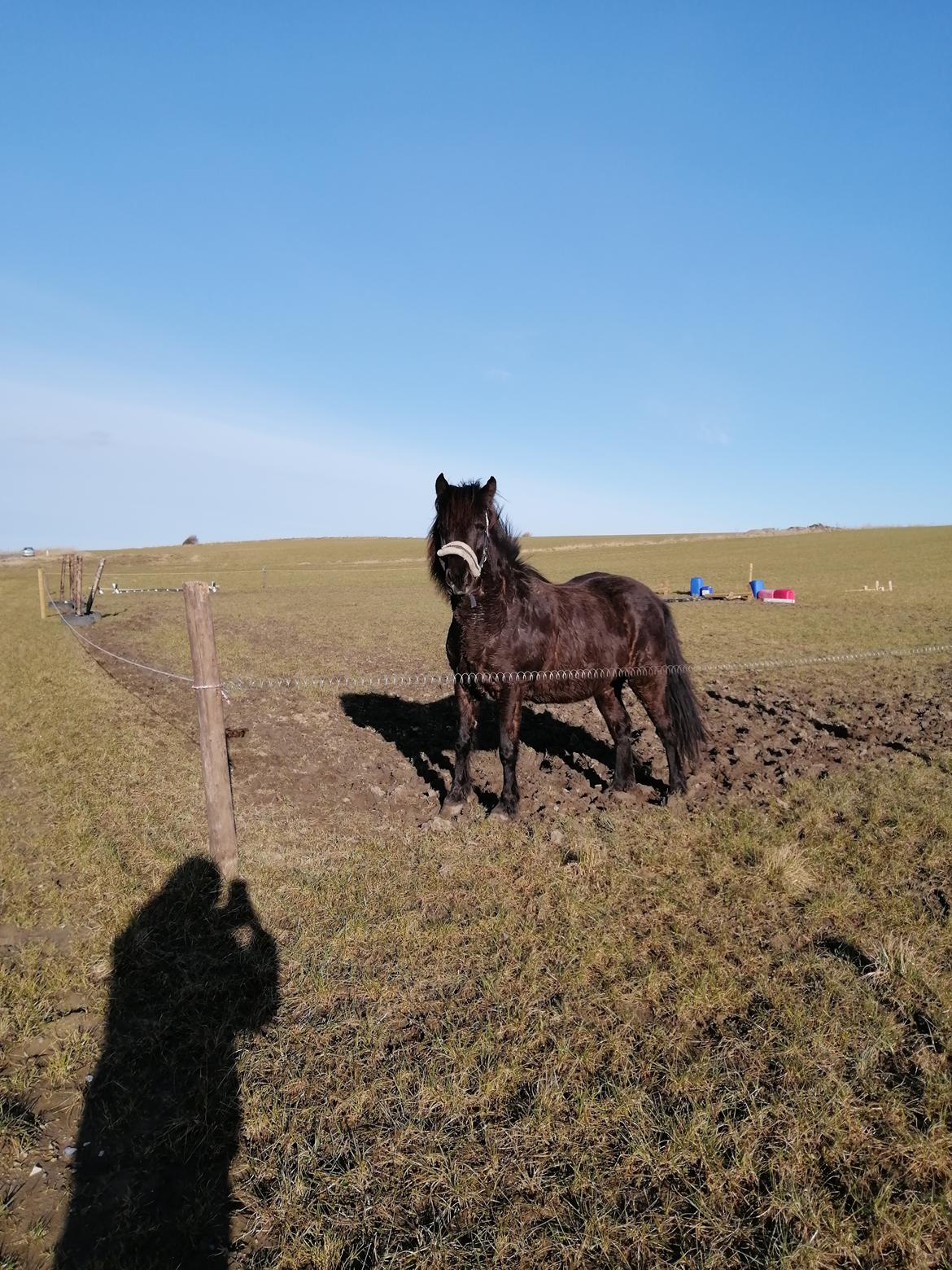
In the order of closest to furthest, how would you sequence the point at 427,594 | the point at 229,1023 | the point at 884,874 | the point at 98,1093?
the point at 98,1093
the point at 229,1023
the point at 884,874
the point at 427,594

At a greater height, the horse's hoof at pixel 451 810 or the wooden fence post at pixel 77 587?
the wooden fence post at pixel 77 587

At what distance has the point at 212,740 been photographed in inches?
210

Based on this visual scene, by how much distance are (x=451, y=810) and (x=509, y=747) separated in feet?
2.68

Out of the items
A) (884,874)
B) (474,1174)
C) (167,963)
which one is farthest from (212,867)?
(884,874)

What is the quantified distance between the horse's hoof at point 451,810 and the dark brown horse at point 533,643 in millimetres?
11

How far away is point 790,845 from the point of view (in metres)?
5.43

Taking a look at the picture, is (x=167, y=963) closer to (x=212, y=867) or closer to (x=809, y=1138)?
(x=212, y=867)

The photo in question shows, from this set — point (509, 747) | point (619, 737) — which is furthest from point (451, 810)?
point (619, 737)

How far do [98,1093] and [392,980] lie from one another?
1451mm

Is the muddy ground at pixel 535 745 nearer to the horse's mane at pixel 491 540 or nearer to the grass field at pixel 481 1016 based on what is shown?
the grass field at pixel 481 1016

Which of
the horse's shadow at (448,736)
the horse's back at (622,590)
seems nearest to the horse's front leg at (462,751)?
the horse's shadow at (448,736)

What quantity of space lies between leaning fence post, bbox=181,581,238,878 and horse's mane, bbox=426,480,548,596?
1.89 meters

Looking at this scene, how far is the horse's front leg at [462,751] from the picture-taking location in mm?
6785

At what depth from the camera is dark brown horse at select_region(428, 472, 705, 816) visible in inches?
235
